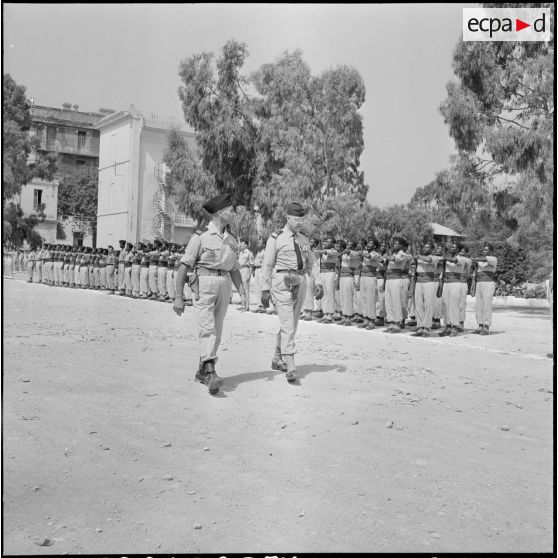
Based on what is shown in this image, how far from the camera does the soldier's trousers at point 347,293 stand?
49.0 feet

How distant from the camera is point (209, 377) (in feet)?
23.0

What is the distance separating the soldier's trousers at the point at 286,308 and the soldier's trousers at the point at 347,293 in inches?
271

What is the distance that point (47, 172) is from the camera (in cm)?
2331

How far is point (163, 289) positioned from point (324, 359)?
11.7 metres

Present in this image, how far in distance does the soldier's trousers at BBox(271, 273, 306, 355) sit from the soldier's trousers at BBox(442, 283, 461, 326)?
574cm

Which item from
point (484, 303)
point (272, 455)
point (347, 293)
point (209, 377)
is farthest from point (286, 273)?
point (347, 293)

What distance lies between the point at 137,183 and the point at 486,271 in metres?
12.2

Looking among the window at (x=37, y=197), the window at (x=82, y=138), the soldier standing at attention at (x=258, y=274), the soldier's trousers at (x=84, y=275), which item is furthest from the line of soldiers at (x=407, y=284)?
the window at (x=37, y=197)

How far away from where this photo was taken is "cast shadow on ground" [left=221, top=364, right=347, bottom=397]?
732cm

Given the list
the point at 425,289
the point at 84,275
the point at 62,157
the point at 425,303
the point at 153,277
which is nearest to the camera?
the point at 425,303

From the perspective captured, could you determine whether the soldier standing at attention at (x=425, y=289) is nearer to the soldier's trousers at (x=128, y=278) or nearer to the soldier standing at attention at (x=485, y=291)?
the soldier standing at attention at (x=485, y=291)

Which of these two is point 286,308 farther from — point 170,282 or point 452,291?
point 170,282

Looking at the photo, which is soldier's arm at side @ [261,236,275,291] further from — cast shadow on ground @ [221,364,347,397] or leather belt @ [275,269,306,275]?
cast shadow on ground @ [221,364,347,397]

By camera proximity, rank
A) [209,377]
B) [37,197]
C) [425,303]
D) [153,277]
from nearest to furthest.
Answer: [209,377], [425,303], [153,277], [37,197]
